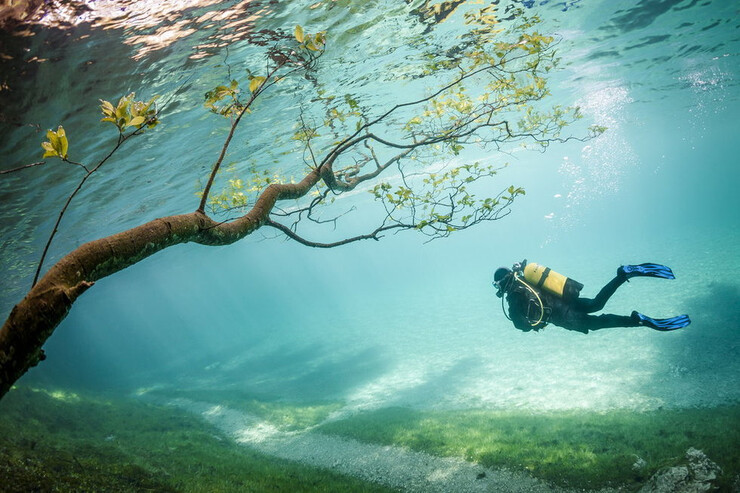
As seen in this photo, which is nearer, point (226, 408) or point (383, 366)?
point (226, 408)

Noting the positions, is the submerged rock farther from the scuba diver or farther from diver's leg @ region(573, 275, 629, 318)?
diver's leg @ region(573, 275, 629, 318)

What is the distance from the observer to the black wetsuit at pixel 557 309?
22.6ft

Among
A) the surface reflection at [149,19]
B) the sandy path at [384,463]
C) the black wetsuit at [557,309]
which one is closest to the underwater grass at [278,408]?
the sandy path at [384,463]

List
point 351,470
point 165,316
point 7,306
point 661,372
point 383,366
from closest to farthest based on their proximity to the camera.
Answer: point 351,470, point 661,372, point 383,366, point 7,306, point 165,316

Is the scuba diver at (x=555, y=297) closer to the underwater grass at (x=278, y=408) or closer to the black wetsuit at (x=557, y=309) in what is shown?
the black wetsuit at (x=557, y=309)

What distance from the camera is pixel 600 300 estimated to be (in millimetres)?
6859

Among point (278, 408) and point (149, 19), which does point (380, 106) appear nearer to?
point (149, 19)

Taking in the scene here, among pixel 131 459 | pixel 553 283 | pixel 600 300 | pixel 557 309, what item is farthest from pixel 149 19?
pixel 131 459

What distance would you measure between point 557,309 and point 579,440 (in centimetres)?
450

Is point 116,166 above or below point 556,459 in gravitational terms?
above

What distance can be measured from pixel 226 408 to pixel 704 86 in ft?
133

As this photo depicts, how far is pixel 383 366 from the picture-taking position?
73.7 feet

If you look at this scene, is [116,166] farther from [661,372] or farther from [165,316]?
[165,316]

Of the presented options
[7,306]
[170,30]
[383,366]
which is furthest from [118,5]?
[7,306]
